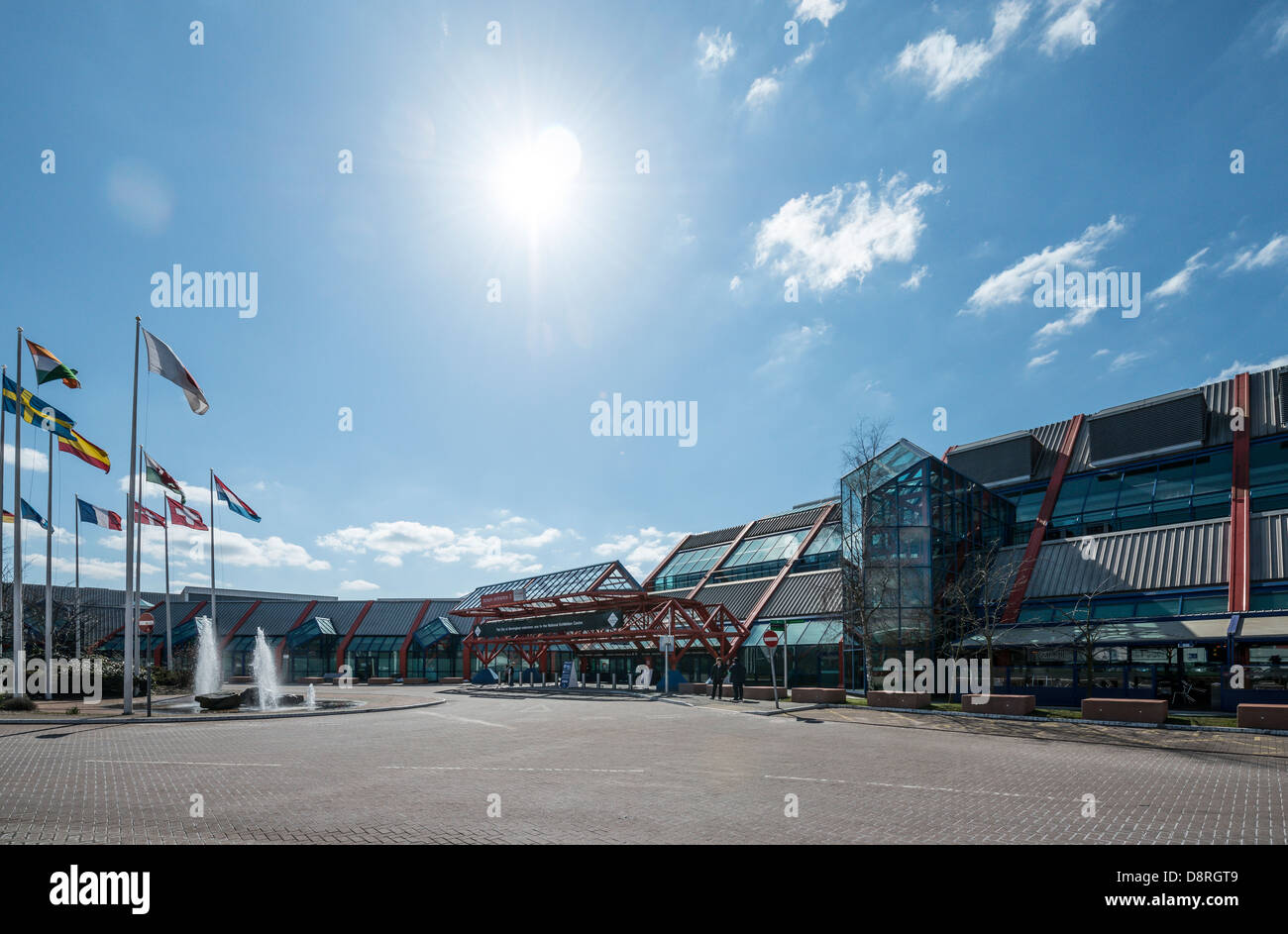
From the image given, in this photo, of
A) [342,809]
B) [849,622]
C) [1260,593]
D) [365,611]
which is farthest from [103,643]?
[1260,593]

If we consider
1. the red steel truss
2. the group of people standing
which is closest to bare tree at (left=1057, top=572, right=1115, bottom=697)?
the group of people standing

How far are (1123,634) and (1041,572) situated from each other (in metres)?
5.24

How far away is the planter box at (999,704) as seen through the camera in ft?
70.1

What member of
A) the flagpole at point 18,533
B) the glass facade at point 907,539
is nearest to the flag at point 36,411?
the flagpole at point 18,533

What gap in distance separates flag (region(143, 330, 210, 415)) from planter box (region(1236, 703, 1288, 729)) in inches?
1206

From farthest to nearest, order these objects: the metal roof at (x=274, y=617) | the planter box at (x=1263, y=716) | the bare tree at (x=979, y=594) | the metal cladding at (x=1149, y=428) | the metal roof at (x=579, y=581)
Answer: the metal roof at (x=274, y=617) → the metal roof at (x=579, y=581) → the metal cladding at (x=1149, y=428) → the bare tree at (x=979, y=594) → the planter box at (x=1263, y=716)

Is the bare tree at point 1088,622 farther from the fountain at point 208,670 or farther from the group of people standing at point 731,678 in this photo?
the fountain at point 208,670

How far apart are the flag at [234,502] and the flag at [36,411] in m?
9.24

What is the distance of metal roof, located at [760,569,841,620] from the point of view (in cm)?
3297

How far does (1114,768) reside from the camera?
490 inches

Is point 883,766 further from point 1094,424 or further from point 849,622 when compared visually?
point 1094,424

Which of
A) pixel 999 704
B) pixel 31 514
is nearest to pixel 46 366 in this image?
pixel 31 514

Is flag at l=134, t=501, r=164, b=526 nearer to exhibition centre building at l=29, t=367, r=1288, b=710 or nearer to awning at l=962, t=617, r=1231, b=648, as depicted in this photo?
exhibition centre building at l=29, t=367, r=1288, b=710
